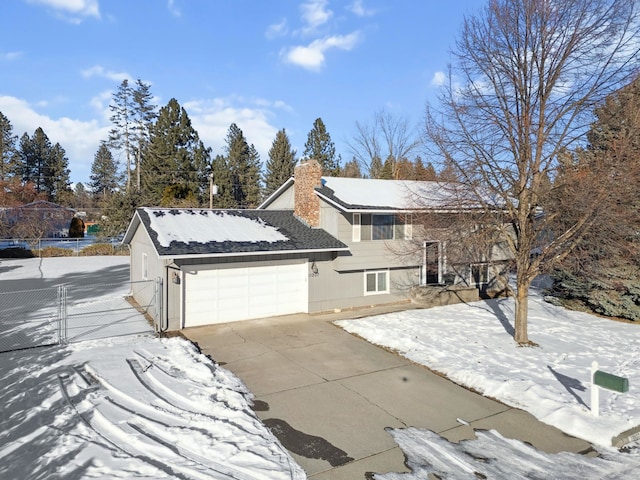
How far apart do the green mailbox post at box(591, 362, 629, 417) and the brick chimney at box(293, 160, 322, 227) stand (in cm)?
1040

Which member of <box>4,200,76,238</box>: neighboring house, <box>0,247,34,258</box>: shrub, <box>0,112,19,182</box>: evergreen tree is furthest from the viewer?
<box>0,112,19,182</box>: evergreen tree

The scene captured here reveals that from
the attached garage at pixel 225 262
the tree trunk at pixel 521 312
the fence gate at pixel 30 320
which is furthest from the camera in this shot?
the attached garage at pixel 225 262

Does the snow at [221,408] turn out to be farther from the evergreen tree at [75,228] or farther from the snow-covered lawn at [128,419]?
the evergreen tree at [75,228]

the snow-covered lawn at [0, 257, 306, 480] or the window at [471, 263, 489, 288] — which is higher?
the window at [471, 263, 489, 288]

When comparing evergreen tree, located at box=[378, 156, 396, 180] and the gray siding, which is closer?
the gray siding

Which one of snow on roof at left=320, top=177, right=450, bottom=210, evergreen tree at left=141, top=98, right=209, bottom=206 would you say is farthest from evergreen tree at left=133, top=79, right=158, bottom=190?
snow on roof at left=320, top=177, right=450, bottom=210

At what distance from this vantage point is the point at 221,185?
36219 mm

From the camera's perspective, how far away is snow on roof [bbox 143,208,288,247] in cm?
1249

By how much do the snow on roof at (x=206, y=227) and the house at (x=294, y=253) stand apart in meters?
0.03

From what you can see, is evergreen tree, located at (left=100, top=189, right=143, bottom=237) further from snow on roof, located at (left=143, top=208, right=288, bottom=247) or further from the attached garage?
snow on roof, located at (left=143, top=208, right=288, bottom=247)

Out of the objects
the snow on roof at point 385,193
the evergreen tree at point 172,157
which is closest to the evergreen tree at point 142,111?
the evergreen tree at point 172,157

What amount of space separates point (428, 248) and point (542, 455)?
34.5 feet

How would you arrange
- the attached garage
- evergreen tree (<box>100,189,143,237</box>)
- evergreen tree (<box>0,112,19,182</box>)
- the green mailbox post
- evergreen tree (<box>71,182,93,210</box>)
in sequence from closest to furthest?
the green mailbox post, the attached garage, evergreen tree (<box>100,189,143,237</box>), evergreen tree (<box>0,112,19,182</box>), evergreen tree (<box>71,182,93,210</box>)

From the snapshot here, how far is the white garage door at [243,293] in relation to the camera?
12344mm
